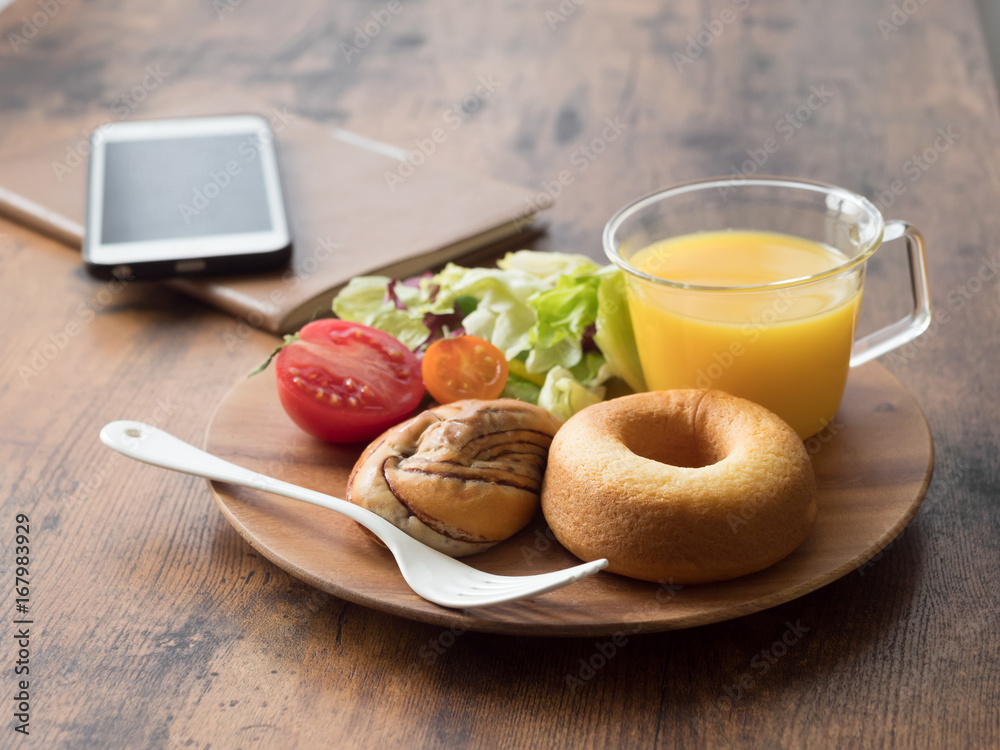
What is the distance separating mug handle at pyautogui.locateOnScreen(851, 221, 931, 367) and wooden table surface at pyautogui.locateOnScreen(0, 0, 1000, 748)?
18cm

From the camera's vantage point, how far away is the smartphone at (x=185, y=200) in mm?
2012

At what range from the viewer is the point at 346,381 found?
1503 millimetres

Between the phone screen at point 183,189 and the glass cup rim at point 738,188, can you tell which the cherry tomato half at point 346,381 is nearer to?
the glass cup rim at point 738,188

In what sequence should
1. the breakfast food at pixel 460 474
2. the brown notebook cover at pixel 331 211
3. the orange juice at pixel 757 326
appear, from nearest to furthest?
1. the breakfast food at pixel 460 474
2. the orange juice at pixel 757 326
3. the brown notebook cover at pixel 331 211

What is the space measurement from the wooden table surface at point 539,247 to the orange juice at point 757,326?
26 cm

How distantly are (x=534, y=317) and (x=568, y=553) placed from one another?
26.4 inches

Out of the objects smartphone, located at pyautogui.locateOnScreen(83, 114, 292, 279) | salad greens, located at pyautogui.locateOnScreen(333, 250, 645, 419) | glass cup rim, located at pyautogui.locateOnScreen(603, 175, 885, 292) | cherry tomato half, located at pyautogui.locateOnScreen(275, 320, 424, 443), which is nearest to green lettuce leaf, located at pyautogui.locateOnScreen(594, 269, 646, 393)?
salad greens, located at pyautogui.locateOnScreen(333, 250, 645, 419)

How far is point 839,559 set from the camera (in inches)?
45.7

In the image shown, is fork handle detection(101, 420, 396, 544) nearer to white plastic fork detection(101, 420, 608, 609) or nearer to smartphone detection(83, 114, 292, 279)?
white plastic fork detection(101, 420, 608, 609)

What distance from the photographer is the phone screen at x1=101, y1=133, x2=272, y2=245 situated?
2068 millimetres

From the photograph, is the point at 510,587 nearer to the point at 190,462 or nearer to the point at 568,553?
the point at 568,553

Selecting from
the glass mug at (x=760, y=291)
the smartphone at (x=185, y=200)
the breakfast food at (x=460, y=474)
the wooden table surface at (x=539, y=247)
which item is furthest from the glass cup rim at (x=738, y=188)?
the smartphone at (x=185, y=200)

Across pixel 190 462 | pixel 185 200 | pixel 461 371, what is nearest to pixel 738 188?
pixel 461 371

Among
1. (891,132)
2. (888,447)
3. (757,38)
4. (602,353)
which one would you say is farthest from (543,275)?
(757,38)
